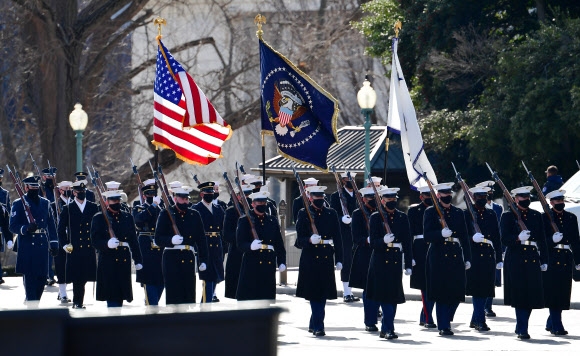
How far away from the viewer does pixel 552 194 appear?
1448cm

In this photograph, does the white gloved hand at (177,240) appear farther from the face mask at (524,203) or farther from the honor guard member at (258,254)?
the face mask at (524,203)

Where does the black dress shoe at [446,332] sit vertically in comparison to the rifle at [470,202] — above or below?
below

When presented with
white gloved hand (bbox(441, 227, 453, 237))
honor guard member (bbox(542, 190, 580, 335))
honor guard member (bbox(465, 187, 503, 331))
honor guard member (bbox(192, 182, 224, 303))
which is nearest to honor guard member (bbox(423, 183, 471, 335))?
white gloved hand (bbox(441, 227, 453, 237))

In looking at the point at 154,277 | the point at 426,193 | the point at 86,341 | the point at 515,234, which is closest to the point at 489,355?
the point at 515,234

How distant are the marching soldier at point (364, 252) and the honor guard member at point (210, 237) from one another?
5.48ft

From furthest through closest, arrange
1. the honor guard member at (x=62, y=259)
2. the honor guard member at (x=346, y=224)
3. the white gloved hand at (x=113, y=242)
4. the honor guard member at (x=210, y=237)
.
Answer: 1. the honor guard member at (x=346, y=224)
2. the honor guard member at (x=62, y=259)
3. the honor guard member at (x=210, y=237)
4. the white gloved hand at (x=113, y=242)

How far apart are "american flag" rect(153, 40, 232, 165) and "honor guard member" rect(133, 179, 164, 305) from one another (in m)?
1.44

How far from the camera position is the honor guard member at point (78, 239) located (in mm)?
16578

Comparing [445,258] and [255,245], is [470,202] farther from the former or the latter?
[255,245]

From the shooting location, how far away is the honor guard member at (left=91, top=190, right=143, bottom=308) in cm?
1463

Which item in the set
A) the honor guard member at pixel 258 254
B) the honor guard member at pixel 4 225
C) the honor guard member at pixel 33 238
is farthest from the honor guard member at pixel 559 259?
the honor guard member at pixel 4 225

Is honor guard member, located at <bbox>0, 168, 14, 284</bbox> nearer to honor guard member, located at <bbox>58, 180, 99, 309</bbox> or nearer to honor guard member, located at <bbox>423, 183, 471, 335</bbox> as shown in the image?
honor guard member, located at <bbox>58, 180, 99, 309</bbox>

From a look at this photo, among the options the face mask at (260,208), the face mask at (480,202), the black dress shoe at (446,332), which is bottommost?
the black dress shoe at (446,332)

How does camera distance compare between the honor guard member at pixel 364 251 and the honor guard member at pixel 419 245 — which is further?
the honor guard member at pixel 419 245
